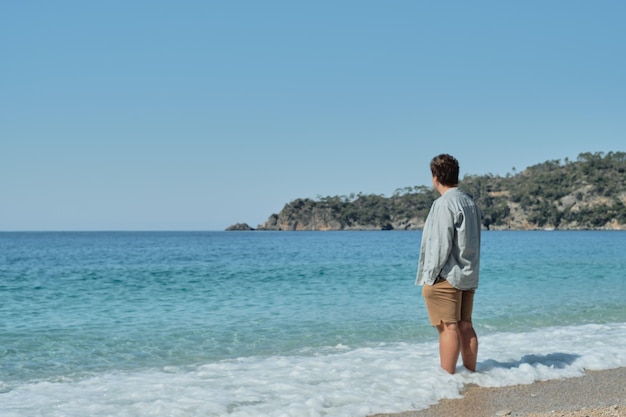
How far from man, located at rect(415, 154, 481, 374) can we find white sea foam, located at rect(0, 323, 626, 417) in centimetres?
55

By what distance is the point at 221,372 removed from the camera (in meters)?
6.79

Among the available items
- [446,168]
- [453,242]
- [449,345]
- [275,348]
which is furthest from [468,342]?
[275,348]

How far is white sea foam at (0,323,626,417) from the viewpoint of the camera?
209 inches

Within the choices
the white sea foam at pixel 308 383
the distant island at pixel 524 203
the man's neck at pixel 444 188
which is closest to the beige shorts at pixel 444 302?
the white sea foam at pixel 308 383

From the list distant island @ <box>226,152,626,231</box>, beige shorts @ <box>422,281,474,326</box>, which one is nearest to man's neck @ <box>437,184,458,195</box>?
beige shorts @ <box>422,281,474,326</box>

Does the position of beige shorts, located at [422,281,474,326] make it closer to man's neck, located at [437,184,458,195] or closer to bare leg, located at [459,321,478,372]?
bare leg, located at [459,321,478,372]

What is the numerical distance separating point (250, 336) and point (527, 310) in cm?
581

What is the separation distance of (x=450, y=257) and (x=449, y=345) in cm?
85

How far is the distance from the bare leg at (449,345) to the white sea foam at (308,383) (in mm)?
112

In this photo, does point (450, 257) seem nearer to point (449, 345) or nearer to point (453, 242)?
point (453, 242)

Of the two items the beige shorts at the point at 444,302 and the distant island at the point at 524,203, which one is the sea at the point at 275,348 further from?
the distant island at the point at 524,203

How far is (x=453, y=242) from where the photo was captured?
5.99m

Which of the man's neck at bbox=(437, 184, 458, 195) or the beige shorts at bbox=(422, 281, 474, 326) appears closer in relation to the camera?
the beige shorts at bbox=(422, 281, 474, 326)

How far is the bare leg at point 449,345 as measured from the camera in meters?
6.00
